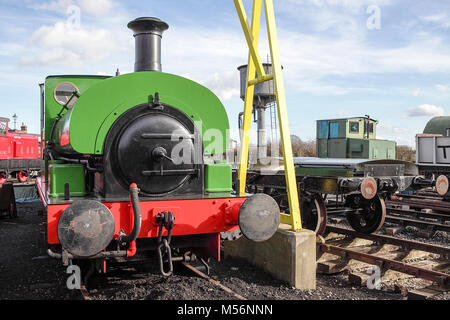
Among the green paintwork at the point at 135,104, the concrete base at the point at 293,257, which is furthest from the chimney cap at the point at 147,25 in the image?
the concrete base at the point at 293,257

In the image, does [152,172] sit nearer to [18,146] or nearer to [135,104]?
[135,104]

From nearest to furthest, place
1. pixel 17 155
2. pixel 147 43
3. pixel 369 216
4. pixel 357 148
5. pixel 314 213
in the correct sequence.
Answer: pixel 147 43 → pixel 314 213 → pixel 369 216 → pixel 357 148 → pixel 17 155

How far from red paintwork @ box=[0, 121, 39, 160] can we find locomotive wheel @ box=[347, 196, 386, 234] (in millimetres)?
16127

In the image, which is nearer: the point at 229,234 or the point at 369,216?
the point at 229,234

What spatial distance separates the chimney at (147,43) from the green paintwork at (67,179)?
1.31m

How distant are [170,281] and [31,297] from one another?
1.40m

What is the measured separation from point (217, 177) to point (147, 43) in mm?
1643

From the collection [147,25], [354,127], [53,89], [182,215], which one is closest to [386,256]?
A: [182,215]

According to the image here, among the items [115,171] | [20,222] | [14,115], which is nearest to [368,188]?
[115,171]

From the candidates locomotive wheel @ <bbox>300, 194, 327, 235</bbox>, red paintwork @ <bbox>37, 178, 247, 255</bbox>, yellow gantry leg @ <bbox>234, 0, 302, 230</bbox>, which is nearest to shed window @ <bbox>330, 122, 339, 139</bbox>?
locomotive wheel @ <bbox>300, 194, 327, 235</bbox>

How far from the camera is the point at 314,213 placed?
6605mm

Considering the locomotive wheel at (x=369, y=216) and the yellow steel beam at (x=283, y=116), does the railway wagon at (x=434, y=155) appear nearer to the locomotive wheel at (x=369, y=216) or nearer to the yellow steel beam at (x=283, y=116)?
the locomotive wheel at (x=369, y=216)

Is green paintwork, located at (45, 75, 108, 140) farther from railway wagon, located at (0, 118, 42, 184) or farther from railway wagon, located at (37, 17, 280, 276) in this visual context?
railway wagon, located at (0, 118, 42, 184)

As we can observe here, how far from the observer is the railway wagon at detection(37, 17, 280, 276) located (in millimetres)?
3457
